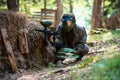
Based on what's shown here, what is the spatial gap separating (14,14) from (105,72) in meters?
3.99

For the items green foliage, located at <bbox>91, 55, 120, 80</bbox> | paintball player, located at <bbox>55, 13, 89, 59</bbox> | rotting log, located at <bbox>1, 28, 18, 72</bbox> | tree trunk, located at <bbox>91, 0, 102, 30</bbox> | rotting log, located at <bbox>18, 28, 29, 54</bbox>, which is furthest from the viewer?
tree trunk, located at <bbox>91, 0, 102, 30</bbox>

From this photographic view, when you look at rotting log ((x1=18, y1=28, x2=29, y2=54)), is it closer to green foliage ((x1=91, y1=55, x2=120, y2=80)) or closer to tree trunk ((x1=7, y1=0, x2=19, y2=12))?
tree trunk ((x1=7, y1=0, x2=19, y2=12))

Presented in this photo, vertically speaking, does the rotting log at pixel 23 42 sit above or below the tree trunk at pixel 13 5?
below

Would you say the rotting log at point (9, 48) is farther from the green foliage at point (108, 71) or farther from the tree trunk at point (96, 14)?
the tree trunk at point (96, 14)

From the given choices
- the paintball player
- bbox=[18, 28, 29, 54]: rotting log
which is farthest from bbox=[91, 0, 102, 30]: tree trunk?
bbox=[18, 28, 29, 54]: rotting log

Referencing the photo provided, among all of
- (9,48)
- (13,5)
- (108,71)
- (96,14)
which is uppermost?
(13,5)

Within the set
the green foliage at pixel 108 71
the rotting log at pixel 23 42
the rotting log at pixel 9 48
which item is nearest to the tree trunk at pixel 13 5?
the rotting log at pixel 23 42

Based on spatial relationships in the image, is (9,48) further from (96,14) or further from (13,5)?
(96,14)

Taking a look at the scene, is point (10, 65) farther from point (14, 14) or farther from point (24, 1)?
point (24, 1)

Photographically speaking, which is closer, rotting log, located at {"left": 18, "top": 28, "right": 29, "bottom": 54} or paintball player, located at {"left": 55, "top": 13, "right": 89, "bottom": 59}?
rotting log, located at {"left": 18, "top": 28, "right": 29, "bottom": 54}

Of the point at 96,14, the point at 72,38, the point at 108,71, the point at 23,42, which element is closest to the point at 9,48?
the point at 23,42

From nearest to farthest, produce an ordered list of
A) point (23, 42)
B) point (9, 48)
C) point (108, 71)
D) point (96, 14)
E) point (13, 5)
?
point (108, 71) → point (9, 48) → point (23, 42) → point (13, 5) → point (96, 14)

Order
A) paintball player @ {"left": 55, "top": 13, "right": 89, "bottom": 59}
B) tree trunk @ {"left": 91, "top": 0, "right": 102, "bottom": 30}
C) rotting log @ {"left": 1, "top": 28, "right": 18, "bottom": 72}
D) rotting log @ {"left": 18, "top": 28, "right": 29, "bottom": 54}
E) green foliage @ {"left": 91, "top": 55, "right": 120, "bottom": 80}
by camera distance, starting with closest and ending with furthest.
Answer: green foliage @ {"left": 91, "top": 55, "right": 120, "bottom": 80} < rotting log @ {"left": 1, "top": 28, "right": 18, "bottom": 72} < rotting log @ {"left": 18, "top": 28, "right": 29, "bottom": 54} < paintball player @ {"left": 55, "top": 13, "right": 89, "bottom": 59} < tree trunk @ {"left": 91, "top": 0, "right": 102, "bottom": 30}

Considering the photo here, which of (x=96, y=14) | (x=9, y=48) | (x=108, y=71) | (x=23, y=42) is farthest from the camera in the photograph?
(x=96, y=14)
